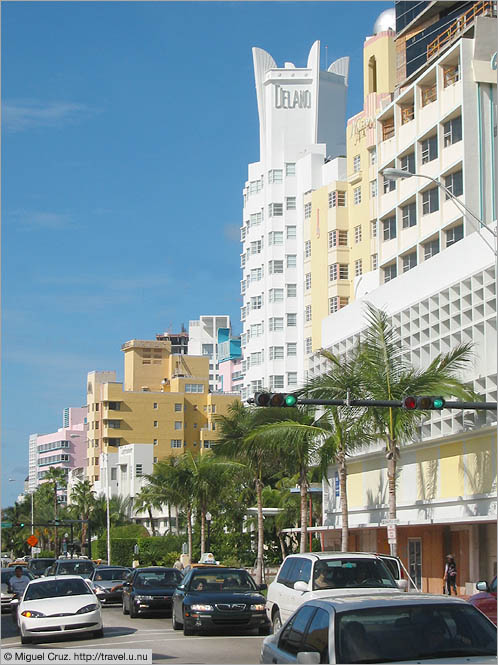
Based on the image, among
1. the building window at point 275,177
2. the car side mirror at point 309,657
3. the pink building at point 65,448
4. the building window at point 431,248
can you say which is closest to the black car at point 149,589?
the car side mirror at point 309,657

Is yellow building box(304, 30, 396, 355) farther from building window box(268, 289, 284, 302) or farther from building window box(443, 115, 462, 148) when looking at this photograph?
building window box(443, 115, 462, 148)

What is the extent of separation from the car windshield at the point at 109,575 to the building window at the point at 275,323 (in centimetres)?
5679

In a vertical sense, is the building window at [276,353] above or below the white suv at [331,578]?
above

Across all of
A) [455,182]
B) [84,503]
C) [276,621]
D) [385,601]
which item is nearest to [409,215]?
[455,182]

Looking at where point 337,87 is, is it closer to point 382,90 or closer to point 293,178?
point 293,178

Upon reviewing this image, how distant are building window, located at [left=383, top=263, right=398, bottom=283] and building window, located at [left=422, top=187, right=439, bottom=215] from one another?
18.9 ft

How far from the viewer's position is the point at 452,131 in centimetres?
4706

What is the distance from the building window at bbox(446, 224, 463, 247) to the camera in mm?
47600

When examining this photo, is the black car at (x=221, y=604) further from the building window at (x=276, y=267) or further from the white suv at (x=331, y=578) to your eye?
the building window at (x=276, y=267)

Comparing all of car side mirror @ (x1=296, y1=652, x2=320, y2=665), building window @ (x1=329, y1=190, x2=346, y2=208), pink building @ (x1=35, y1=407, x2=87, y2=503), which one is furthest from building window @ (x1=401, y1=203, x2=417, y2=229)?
pink building @ (x1=35, y1=407, x2=87, y2=503)

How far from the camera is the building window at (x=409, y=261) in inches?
2085

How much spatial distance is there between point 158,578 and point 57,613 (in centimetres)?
827

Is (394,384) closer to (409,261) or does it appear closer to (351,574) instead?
(351,574)

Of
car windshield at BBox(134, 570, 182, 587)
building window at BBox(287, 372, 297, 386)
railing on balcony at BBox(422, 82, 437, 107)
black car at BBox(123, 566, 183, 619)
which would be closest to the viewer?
black car at BBox(123, 566, 183, 619)
